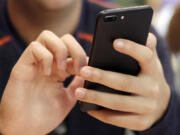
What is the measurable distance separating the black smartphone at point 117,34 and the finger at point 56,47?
0.07 metres

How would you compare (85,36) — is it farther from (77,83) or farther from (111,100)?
(111,100)

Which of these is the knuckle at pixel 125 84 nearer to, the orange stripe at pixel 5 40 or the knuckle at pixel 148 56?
the knuckle at pixel 148 56

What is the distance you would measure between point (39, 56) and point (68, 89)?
0.14 metres

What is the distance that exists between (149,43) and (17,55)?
1.31ft

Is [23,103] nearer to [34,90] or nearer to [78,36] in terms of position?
[34,90]

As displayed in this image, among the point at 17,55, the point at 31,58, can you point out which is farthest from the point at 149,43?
the point at 17,55

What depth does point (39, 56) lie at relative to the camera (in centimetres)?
52

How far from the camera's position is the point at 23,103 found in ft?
1.89

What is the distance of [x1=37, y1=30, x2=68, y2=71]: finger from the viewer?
53cm

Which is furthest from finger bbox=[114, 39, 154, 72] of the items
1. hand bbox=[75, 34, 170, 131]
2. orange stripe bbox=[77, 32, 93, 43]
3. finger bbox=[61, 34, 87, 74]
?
orange stripe bbox=[77, 32, 93, 43]

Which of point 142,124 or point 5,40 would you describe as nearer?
point 142,124

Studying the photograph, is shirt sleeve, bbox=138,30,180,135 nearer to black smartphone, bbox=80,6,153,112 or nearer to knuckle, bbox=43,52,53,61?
black smartphone, bbox=80,6,153,112

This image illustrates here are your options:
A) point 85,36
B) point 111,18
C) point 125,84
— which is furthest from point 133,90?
point 85,36

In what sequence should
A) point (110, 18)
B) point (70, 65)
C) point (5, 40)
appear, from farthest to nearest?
1. point (5, 40)
2. point (70, 65)
3. point (110, 18)
